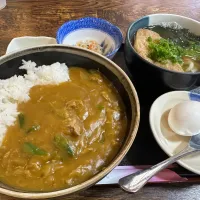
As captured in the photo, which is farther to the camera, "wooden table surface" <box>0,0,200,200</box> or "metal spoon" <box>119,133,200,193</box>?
"wooden table surface" <box>0,0,200,200</box>

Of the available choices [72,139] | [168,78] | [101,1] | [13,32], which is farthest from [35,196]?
[101,1]

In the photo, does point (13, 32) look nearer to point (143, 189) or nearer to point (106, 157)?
point (106, 157)

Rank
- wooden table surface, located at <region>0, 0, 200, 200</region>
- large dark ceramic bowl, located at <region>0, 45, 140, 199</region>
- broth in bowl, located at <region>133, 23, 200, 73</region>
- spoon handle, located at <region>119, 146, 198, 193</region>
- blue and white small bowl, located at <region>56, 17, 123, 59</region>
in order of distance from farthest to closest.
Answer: wooden table surface, located at <region>0, 0, 200, 200</region>
blue and white small bowl, located at <region>56, 17, 123, 59</region>
broth in bowl, located at <region>133, 23, 200, 73</region>
large dark ceramic bowl, located at <region>0, 45, 140, 199</region>
spoon handle, located at <region>119, 146, 198, 193</region>

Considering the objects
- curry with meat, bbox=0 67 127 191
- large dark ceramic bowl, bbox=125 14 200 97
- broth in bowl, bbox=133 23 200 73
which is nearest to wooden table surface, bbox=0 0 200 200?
broth in bowl, bbox=133 23 200 73

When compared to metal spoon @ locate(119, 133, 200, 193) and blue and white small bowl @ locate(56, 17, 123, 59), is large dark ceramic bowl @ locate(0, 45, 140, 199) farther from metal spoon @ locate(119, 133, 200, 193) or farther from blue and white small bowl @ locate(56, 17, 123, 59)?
blue and white small bowl @ locate(56, 17, 123, 59)

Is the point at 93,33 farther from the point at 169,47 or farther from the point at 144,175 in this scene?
the point at 144,175

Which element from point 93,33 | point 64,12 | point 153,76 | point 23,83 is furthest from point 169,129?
point 64,12
